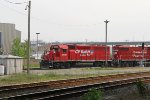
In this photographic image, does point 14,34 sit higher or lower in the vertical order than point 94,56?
higher

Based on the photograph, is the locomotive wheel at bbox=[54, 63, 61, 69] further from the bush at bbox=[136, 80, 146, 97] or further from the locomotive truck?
the bush at bbox=[136, 80, 146, 97]

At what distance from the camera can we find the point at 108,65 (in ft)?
192

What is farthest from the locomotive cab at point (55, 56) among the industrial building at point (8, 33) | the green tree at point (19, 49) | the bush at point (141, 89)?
the industrial building at point (8, 33)

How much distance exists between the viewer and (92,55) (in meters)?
55.1

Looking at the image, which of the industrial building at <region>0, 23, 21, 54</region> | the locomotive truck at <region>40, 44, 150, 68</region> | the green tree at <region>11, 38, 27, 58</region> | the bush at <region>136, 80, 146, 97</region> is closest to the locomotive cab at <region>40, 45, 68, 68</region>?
the locomotive truck at <region>40, 44, 150, 68</region>

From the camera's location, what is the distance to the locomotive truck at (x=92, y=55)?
1973 inches

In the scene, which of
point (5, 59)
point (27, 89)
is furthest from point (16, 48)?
point (27, 89)

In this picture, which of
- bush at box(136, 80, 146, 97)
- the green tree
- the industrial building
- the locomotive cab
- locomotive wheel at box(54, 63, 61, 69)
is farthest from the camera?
the industrial building

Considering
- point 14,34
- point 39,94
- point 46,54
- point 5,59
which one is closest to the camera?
point 39,94

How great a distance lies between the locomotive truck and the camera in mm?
50125

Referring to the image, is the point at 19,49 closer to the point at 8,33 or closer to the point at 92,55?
the point at 92,55

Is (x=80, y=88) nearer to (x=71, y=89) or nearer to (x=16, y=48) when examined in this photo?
(x=71, y=89)

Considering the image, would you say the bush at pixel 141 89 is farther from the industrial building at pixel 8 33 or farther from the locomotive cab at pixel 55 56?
the industrial building at pixel 8 33

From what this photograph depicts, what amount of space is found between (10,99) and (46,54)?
114 ft
